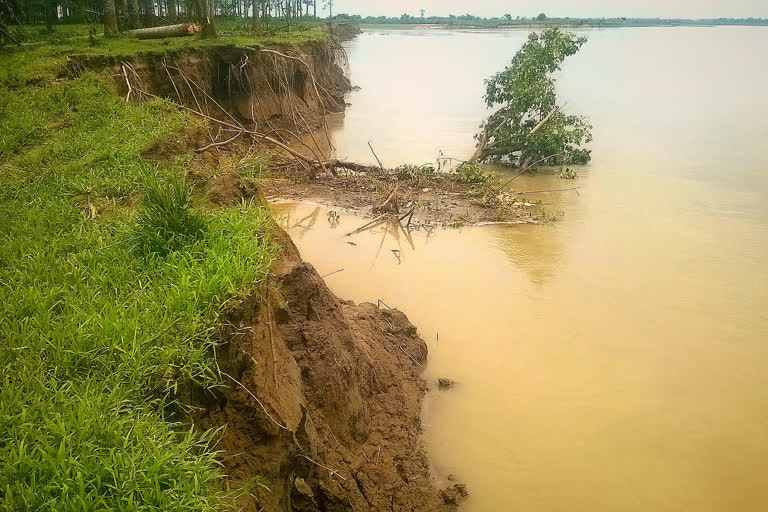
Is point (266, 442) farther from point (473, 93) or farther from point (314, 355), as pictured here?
point (473, 93)

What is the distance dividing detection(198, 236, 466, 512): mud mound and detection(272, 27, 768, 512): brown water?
1.36ft

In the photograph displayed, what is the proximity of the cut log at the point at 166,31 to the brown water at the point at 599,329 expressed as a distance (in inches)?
208

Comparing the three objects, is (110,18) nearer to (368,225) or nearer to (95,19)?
(368,225)

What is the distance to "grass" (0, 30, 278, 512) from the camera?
2.08 meters

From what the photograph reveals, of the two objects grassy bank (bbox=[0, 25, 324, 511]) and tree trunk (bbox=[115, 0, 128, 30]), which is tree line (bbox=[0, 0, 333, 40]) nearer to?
tree trunk (bbox=[115, 0, 128, 30])

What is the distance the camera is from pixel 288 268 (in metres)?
3.94

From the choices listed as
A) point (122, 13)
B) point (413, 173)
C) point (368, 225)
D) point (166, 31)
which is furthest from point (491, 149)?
point (122, 13)

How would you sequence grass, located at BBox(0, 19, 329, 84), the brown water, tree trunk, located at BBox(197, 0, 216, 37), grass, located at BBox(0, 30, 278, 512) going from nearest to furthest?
1. grass, located at BBox(0, 30, 278, 512)
2. the brown water
3. grass, located at BBox(0, 19, 329, 84)
4. tree trunk, located at BBox(197, 0, 216, 37)

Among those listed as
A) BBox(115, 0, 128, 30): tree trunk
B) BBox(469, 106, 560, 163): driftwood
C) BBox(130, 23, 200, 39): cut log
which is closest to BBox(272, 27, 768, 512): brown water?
BBox(469, 106, 560, 163): driftwood

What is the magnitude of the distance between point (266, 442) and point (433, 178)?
8.53 meters

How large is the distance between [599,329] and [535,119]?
801 cm

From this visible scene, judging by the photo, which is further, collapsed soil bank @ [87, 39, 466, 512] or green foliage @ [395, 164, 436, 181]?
green foliage @ [395, 164, 436, 181]

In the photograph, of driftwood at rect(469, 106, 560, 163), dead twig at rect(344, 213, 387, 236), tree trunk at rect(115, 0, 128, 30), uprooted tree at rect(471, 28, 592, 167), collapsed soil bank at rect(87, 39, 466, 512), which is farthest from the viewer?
tree trunk at rect(115, 0, 128, 30)

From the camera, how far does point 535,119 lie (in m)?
12.9
